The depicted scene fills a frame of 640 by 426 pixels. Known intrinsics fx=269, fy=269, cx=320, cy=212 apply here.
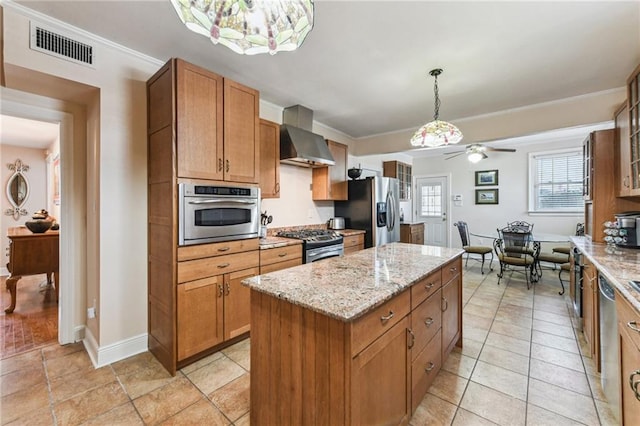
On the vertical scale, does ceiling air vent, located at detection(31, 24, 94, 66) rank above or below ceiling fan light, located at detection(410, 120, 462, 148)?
above

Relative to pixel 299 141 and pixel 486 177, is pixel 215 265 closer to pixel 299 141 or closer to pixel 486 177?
pixel 299 141

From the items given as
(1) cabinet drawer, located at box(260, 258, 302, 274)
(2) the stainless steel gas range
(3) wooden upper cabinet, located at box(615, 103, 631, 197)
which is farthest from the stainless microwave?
(3) wooden upper cabinet, located at box(615, 103, 631, 197)

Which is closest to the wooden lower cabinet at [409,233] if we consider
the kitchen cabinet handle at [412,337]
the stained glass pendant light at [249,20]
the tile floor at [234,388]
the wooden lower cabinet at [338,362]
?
the tile floor at [234,388]

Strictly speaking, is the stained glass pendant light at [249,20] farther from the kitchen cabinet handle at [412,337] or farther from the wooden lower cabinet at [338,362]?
the kitchen cabinet handle at [412,337]

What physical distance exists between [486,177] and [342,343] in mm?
6411

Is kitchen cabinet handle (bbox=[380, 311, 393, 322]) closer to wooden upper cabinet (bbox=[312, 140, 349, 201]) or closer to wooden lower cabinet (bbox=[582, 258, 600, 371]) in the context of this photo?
wooden lower cabinet (bbox=[582, 258, 600, 371])

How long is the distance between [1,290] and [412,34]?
632 cm

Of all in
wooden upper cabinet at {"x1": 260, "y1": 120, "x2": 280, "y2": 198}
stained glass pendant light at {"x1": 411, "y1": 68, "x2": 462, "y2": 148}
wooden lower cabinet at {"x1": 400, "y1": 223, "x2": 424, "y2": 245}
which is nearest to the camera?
stained glass pendant light at {"x1": 411, "y1": 68, "x2": 462, "y2": 148}

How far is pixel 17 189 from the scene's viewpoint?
5.09m

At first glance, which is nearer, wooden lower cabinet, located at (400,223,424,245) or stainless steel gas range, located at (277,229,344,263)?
stainless steel gas range, located at (277,229,344,263)

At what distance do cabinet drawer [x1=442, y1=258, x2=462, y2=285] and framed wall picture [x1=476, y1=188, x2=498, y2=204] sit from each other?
15.4 feet

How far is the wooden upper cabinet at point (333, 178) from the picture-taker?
4248mm

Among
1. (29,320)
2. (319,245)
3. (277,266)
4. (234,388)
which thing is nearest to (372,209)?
(319,245)

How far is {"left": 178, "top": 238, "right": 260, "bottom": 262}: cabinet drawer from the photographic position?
6.97ft
